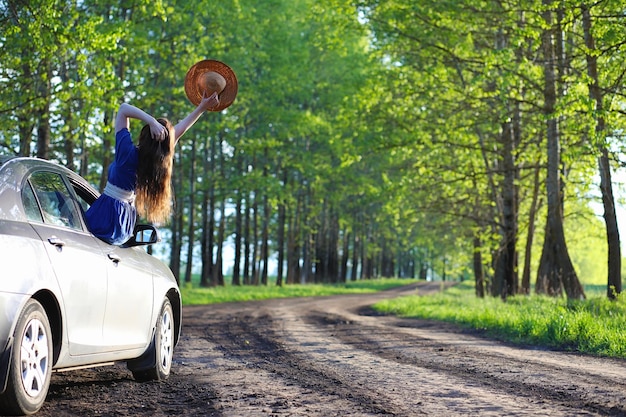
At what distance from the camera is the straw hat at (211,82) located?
7027mm

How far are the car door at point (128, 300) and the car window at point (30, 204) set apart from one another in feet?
2.89

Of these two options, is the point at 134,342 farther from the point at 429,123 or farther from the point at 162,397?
the point at 429,123

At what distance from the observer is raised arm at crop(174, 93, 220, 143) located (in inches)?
264

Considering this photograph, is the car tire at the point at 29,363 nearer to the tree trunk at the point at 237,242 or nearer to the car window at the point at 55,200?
the car window at the point at 55,200

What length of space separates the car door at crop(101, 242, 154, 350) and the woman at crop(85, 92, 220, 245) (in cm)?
21

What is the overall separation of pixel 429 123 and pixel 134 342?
1768 cm

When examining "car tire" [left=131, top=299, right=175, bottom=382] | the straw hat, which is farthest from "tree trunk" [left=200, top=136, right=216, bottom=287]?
the straw hat

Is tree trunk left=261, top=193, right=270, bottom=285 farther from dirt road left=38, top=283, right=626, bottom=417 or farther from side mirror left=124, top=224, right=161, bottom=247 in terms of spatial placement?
side mirror left=124, top=224, right=161, bottom=247

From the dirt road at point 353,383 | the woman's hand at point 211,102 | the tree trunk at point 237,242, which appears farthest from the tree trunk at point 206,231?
the woman's hand at point 211,102

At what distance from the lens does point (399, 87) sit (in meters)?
23.8

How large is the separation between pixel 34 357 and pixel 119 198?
1.88 meters

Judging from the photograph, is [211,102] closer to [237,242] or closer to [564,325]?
[564,325]

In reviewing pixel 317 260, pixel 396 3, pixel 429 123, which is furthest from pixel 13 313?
pixel 317 260

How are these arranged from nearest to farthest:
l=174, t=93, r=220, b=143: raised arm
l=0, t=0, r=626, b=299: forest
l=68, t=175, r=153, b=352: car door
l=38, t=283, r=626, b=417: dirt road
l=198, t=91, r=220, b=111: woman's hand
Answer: l=38, t=283, r=626, b=417: dirt road → l=68, t=175, r=153, b=352: car door → l=174, t=93, r=220, b=143: raised arm → l=198, t=91, r=220, b=111: woman's hand → l=0, t=0, r=626, b=299: forest
